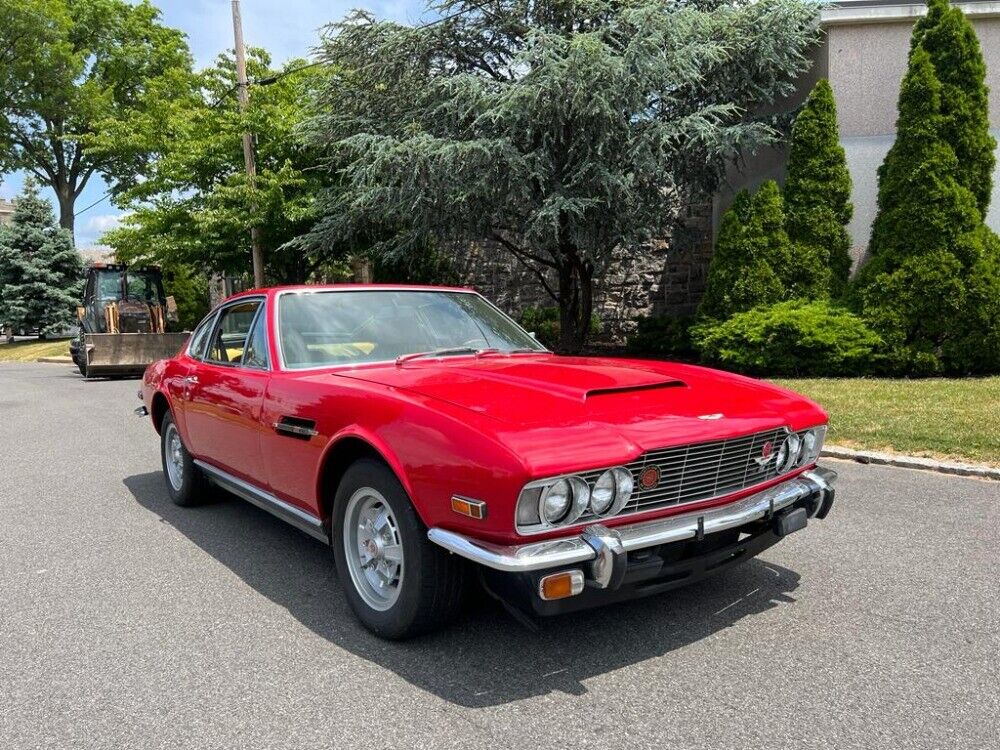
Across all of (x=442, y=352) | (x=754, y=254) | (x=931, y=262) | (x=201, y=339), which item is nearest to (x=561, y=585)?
(x=442, y=352)

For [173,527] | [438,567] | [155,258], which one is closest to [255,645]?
[438,567]

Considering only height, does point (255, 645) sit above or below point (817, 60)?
below

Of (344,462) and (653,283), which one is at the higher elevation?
(653,283)

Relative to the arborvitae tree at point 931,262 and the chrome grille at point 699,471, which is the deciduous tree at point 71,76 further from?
the chrome grille at point 699,471

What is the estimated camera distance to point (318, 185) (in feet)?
56.7

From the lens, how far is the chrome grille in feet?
9.36

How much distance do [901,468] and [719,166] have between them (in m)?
7.98

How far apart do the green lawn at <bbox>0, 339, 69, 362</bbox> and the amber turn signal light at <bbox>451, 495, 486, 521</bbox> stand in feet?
96.8

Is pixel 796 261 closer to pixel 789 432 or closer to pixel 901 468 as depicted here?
pixel 901 468

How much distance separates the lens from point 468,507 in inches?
106

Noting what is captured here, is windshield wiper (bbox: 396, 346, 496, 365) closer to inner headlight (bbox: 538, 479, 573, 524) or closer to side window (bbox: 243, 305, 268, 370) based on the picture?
side window (bbox: 243, 305, 268, 370)

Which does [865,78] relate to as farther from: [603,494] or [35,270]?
[35,270]

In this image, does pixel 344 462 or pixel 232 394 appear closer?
pixel 344 462

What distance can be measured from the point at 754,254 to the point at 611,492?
998cm
